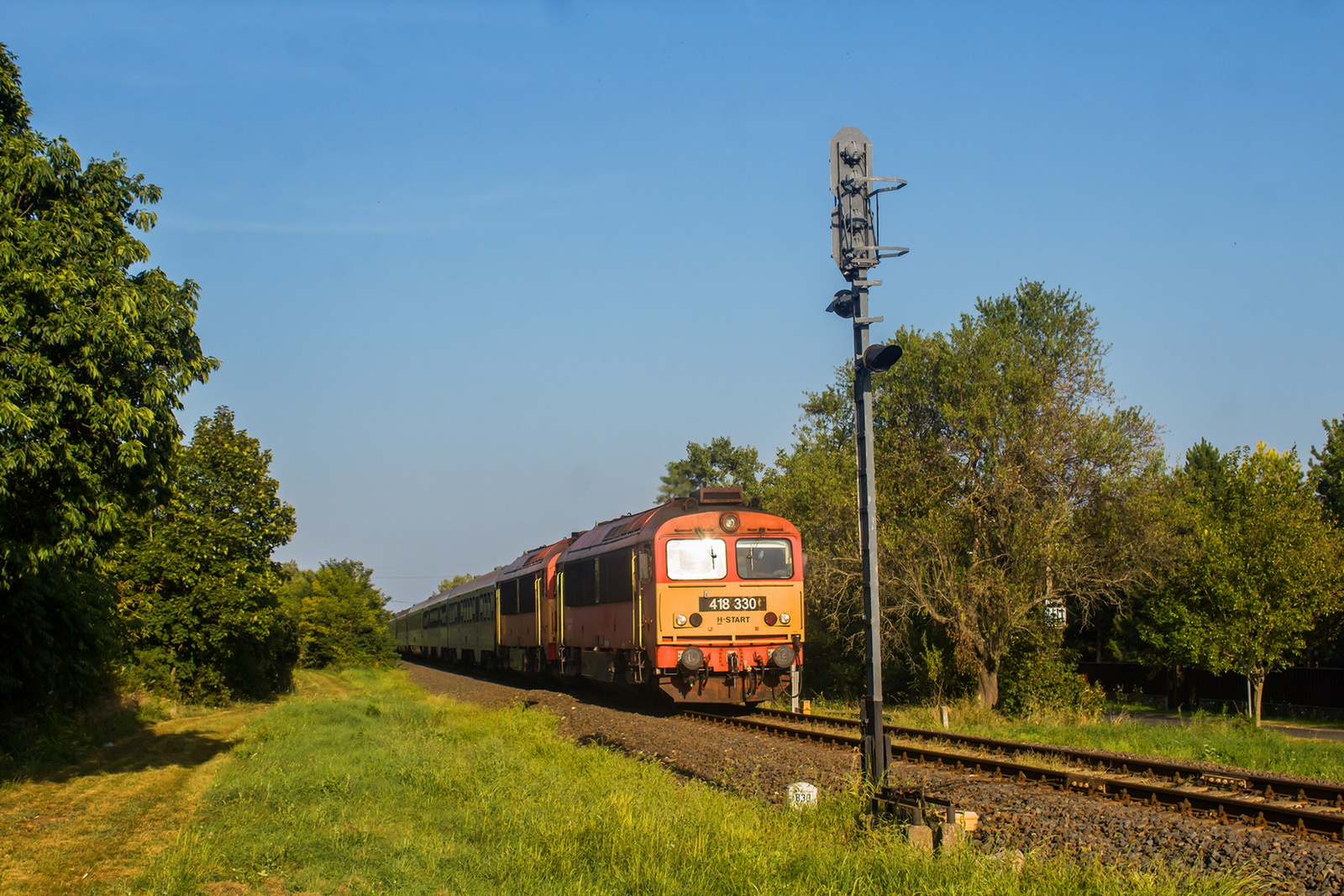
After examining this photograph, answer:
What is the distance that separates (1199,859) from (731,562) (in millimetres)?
11199

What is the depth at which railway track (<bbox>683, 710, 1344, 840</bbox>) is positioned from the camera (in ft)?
30.6

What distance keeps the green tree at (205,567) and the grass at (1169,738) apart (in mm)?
12797

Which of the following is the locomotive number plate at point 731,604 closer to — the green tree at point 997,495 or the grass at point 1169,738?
the grass at point 1169,738

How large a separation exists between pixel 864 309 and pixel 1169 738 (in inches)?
419

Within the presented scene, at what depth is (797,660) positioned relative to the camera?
18422 millimetres

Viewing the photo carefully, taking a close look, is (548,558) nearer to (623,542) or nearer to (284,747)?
(623,542)

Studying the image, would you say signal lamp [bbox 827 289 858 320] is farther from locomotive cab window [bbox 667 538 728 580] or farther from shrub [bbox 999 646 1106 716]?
shrub [bbox 999 646 1106 716]

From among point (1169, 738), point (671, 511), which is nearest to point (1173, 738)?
point (1169, 738)

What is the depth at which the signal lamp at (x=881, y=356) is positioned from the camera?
895cm

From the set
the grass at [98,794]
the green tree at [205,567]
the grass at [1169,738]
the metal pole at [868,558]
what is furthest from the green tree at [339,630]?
the metal pole at [868,558]

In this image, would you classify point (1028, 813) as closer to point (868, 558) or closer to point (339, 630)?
point (868, 558)

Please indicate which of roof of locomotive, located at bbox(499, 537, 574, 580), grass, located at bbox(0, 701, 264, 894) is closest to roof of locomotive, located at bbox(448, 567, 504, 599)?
roof of locomotive, located at bbox(499, 537, 574, 580)

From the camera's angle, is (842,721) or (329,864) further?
(842,721)

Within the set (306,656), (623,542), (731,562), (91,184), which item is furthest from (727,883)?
(306,656)
